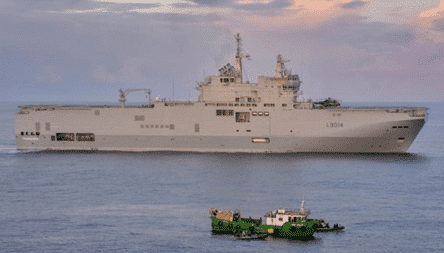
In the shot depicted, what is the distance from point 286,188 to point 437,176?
13.9 metres

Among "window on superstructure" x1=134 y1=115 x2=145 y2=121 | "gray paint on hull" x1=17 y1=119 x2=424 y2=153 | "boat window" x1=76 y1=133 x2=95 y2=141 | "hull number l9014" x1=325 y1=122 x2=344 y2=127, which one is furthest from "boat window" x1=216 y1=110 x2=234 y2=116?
"boat window" x1=76 y1=133 x2=95 y2=141

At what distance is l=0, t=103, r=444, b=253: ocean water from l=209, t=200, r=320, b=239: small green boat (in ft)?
2.30

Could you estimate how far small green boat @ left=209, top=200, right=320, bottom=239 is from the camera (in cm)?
3166

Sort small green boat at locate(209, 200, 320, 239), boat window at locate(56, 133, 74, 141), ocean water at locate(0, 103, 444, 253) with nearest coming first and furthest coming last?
1. ocean water at locate(0, 103, 444, 253)
2. small green boat at locate(209, 200, 320, 239)
3. boat window at locate(56, 133, 74, 141)

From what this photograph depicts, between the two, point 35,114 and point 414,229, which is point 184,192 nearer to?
point 414,229

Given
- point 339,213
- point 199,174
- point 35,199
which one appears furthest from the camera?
point 199,174

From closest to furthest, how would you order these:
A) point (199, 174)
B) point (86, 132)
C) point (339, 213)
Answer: point (339, 213) → point (199, 174) → point (86, 132)

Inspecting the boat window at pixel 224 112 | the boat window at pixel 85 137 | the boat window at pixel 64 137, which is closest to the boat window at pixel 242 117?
the boat window at pixel 224 112

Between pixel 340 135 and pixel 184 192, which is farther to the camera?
pixel 340 135

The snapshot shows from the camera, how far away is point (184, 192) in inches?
1660

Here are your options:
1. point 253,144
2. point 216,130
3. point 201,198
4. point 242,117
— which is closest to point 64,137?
point 216,130

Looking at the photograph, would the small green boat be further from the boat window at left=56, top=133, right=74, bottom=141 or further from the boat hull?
the boat window at left=56, top=133, right=74, bottom=141

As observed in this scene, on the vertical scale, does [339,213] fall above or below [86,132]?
below

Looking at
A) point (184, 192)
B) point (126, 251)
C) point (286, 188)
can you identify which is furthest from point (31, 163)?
point (126, 251)
